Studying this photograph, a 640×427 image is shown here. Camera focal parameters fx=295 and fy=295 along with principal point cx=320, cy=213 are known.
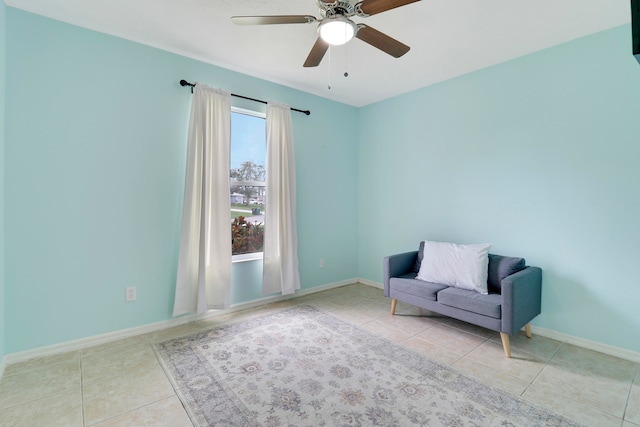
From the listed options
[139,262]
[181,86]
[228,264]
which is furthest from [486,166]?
[139,262]

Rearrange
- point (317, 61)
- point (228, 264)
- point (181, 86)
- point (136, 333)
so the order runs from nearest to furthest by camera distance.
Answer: point (317, 61) < point (136, 333) < point (181, 86) < point (228, 264)

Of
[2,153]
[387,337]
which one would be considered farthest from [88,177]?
[387,337]

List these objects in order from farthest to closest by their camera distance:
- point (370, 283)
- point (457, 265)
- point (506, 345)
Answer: point (370, 283)
point (457, 265)
point (506, 345)

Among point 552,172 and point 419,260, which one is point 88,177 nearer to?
point 419,260

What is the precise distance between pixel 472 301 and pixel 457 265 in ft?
1.42

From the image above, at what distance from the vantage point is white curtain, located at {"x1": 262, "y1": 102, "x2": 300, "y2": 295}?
3.45m

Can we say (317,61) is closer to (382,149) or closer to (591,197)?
(382,149)

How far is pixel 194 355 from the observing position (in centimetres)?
233

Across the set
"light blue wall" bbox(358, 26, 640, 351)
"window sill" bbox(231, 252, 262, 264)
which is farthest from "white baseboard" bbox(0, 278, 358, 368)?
"light blue wall" bbox(358, 26, 640, 351)

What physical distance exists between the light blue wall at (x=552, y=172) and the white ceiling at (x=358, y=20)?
30cm

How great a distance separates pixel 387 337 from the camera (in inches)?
105

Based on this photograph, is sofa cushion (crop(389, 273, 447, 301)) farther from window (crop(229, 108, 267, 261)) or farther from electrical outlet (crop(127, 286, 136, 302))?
electrical outlet (crop(127, 286, 136, 302))

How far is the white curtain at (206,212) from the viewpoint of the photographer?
2.83m

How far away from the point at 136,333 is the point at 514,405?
117 inches
